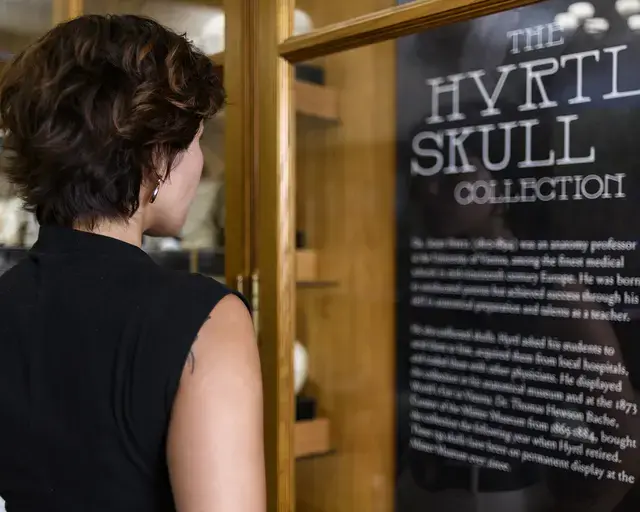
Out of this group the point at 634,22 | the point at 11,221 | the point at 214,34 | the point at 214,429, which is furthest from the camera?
the point at 11,221

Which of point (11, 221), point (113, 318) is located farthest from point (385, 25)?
point (11, 221)

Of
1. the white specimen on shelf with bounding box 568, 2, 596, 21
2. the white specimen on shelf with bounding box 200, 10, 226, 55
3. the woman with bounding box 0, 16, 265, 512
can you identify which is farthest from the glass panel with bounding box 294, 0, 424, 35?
the woman with bounding box 0, 16, 265, 512

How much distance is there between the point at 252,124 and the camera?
1.44 meters

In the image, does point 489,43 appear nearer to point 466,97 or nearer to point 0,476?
point 466,97

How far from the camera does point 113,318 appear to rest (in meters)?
0.69

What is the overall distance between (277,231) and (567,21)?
0.61 metres

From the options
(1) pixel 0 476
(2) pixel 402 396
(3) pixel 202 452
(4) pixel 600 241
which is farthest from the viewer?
(2) pixel 402 396

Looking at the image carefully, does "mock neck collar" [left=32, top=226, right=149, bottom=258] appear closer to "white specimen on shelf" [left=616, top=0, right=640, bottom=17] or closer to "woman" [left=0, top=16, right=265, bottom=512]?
"woman" [left=0, top=16, right=265, bottom=512]

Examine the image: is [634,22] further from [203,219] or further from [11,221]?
[11,221]

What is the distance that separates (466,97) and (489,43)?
0.29 ft

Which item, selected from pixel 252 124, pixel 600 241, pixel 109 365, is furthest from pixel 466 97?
pixel 109 365

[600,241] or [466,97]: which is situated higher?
[466,97]

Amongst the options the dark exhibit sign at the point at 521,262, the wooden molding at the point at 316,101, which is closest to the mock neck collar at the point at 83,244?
the dark exhibit sign at the point at 521,262

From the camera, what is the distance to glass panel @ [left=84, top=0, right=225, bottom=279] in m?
1.51
